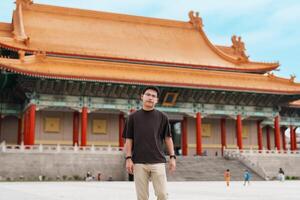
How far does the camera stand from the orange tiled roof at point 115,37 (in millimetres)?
38938

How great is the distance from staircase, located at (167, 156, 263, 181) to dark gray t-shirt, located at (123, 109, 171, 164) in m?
22.6

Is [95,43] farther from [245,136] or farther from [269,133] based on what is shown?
[269,133]

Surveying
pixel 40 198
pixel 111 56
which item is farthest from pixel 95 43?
pixel 40 198

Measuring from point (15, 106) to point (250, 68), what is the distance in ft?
71.5

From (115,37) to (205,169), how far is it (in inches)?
671

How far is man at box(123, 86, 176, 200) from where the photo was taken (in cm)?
648

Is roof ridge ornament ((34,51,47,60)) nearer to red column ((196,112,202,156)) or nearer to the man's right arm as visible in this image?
red column ((196,112,202,156))

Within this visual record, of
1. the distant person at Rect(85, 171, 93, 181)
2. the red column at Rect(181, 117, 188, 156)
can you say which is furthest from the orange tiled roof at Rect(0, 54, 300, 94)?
the distant person at Rect(85, 171, 93, 181)

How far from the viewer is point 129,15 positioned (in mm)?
45938

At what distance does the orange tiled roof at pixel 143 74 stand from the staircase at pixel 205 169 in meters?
5.99

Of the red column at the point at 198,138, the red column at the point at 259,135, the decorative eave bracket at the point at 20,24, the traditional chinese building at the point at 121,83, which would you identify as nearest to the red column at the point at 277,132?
the traditional chinese building at the point at 121,83

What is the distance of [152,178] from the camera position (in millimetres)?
6512

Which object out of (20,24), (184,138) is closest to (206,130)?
(184,138)

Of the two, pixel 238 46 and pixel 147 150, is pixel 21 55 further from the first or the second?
pixel 147 150
